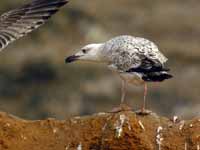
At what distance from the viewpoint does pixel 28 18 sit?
12.5 metres

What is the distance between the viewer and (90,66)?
23.2 metres

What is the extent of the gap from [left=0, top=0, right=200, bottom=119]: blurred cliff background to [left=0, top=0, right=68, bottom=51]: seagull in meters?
7.84

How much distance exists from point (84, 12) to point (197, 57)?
4.00 meters

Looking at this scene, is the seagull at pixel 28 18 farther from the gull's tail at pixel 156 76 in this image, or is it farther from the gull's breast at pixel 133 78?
the gull's tail at pixel 156 76

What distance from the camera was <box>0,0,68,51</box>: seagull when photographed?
12.3 m

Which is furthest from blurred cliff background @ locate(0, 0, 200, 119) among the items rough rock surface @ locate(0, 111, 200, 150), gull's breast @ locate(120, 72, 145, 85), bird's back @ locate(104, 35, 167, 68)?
rough rock surface @ locate(0, 111, 200, 150)

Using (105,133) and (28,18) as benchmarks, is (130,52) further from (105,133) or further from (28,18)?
(28,18)

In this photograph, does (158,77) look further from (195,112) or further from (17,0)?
(17,0)

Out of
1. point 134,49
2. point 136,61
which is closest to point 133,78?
point 136,61

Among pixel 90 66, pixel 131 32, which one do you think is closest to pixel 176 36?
pixel 131 32

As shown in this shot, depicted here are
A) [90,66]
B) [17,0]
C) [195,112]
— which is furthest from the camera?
[17,0]

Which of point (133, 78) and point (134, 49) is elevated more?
point (134, 49)

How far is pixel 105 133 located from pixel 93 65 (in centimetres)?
1309

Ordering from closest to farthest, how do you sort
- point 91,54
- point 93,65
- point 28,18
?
point 91,54
point 28,18
point 93,65
